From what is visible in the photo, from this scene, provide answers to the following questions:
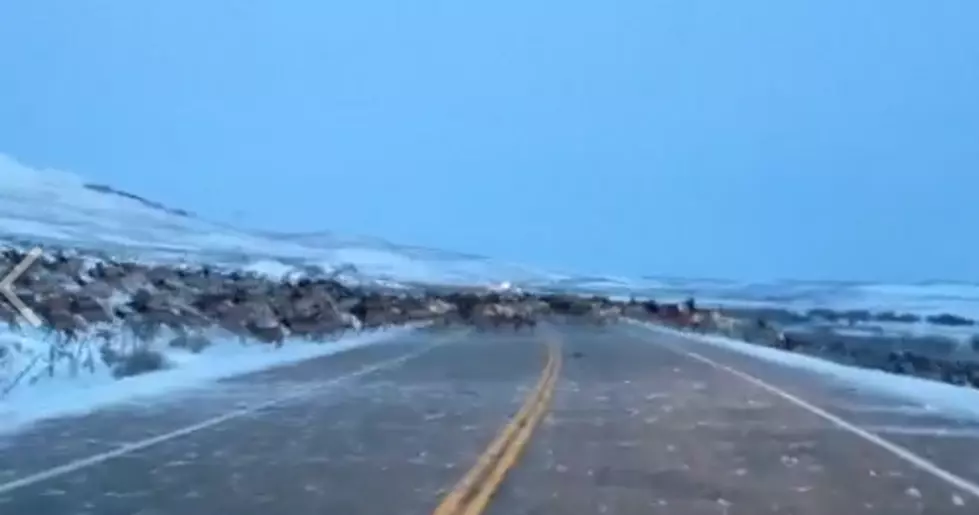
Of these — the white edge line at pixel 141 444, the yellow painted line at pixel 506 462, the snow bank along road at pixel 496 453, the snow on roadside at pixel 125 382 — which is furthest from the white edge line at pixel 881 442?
the snow on roadside at pixel 125 382

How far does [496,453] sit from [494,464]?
1.13 metres

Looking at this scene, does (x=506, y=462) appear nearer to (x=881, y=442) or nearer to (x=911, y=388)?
(x=881, y=442)

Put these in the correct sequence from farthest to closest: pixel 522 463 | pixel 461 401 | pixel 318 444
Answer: pixel 461 401 → pixel 318 444 → pixel 522 463

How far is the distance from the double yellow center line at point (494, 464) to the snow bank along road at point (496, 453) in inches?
1.4

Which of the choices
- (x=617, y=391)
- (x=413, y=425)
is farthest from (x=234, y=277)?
(x=413, y=425)

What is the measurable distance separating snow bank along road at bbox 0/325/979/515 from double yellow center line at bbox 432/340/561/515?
0.04 metres

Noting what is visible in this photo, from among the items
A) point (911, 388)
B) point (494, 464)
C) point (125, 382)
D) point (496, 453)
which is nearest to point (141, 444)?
point (496, 453)

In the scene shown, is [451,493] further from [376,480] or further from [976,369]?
[976,369]

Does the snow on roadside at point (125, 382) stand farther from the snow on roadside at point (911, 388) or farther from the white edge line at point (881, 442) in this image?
the snow on roadside at point (911, 388)

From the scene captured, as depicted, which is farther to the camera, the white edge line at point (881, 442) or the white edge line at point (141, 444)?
the white edge line at point (881, 442)

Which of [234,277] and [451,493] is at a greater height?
[234,277]

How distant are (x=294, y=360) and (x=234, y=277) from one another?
5322 cm

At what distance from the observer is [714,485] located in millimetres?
14555

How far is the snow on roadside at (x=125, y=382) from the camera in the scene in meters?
23.0
